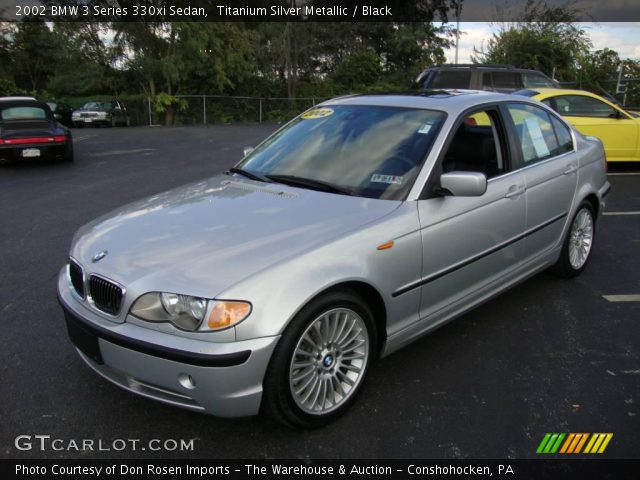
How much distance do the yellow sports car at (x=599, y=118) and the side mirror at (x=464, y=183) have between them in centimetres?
680

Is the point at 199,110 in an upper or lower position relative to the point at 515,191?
lower

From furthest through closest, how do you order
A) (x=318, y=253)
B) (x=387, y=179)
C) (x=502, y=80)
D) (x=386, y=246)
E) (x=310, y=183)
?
(x=502, y=80) → (x=310, y=183) → (x=387, y=179) → (x=386, y=246) → (x=318, y=253)

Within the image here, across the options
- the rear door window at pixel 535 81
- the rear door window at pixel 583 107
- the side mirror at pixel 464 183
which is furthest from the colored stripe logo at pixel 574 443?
the rear door window at pixel 535 81

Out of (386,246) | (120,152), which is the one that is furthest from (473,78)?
(386,246)

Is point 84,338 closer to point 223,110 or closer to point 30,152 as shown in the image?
point 30,152

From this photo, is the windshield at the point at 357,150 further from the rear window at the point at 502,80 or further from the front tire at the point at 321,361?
the rear window at the point at 502,80

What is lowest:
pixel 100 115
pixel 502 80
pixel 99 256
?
pixel 100 115

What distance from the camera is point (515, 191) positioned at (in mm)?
3797

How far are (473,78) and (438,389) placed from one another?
1079cm

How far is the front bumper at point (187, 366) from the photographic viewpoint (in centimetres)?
238

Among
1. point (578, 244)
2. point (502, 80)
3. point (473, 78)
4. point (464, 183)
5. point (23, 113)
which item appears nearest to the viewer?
point (464, 183)

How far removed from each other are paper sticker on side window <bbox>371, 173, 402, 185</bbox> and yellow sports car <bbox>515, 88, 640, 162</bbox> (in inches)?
269

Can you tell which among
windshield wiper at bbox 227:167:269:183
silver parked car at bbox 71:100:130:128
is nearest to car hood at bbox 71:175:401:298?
windshield wiper at bbox 227:167:269:183

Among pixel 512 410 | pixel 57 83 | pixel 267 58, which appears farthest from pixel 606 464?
pixel 57 83
